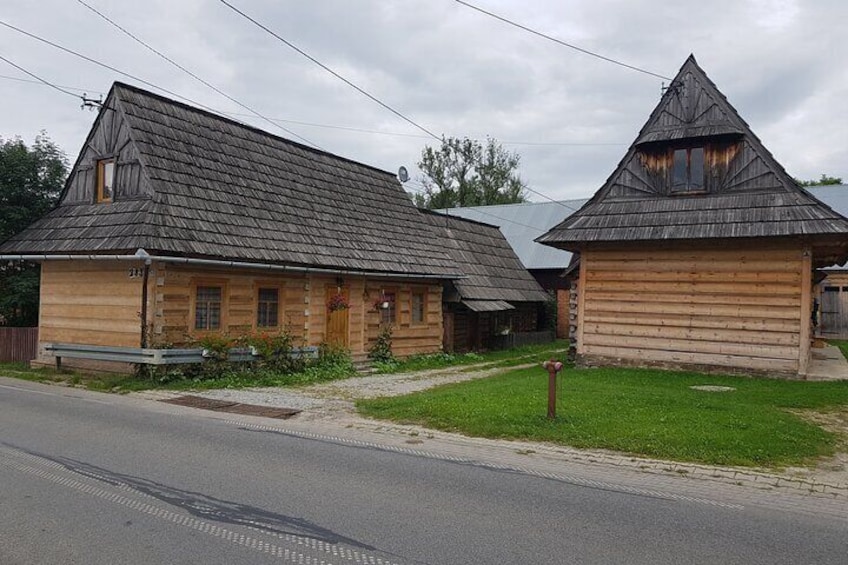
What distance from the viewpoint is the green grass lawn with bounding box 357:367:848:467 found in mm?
8992

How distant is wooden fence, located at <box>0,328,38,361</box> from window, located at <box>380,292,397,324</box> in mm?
10256

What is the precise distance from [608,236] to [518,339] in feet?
40.3

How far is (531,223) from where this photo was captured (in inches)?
1682

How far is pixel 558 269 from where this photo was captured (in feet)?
123

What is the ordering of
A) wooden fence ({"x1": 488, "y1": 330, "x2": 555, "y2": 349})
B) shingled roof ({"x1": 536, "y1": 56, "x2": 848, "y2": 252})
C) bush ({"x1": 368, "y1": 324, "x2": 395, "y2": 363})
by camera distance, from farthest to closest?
wooden fence ({"x1": 488, "y1": 330, "x2": 555, "y2": 349}) < bush ({"x1": 368, "y1": 324, "x2": 395, "y2": 363}) < shingled roof ({"x1": 536, "y1": 56, "x2": 848, "y2": 252})

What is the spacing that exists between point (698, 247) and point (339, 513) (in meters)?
14.6

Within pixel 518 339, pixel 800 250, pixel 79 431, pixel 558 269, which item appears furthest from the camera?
pixel 558 269

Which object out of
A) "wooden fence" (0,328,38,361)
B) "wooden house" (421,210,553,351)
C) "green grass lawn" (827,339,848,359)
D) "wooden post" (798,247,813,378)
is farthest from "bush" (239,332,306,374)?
"green grass lawn" (827,339,848,359)

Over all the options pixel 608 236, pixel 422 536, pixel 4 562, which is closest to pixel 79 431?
pixel 4 562

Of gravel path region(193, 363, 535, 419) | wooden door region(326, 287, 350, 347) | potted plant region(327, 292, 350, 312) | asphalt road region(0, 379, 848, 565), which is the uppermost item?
potted plant region(327, 292, 350, 312)

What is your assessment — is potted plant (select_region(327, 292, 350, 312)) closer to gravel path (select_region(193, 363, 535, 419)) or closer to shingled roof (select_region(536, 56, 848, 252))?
gravel path (select_region(193, 363, 535, 419))

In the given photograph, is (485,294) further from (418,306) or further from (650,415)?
(650,415)

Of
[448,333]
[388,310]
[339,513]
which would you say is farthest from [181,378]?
[448,333]

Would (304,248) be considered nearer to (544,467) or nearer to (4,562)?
(544,467)
